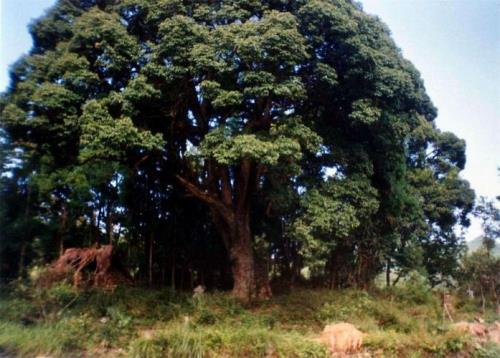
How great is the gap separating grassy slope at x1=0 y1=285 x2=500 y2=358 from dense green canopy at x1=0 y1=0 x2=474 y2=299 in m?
1.29

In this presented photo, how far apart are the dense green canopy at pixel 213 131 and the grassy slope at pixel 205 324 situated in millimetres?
1293

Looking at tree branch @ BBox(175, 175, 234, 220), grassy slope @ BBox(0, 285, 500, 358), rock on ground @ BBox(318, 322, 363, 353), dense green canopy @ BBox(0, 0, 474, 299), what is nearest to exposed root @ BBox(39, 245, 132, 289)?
grassy slope @ BBox(0, 285, 500, 358)

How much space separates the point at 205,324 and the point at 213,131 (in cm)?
415

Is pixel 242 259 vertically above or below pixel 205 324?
above

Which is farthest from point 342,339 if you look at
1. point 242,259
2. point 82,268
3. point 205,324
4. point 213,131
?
point 82,268

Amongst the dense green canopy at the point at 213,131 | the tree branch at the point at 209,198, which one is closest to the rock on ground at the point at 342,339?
the dense green canopy at the point at 213,131

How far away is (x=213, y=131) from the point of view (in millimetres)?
8648

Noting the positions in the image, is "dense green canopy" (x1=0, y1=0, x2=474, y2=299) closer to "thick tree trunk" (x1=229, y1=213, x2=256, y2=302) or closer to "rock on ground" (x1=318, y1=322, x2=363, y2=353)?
"thick tree trunk" (x1=229, y1=213, x2=256, y2=302)

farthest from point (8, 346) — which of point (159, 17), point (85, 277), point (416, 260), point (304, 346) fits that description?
point (416, 260)

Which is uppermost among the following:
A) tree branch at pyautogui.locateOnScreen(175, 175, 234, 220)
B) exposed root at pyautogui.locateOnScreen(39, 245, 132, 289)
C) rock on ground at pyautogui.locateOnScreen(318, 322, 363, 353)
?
tree branch at pyautogui.locateOnScreen(175, 175, 234, 220)

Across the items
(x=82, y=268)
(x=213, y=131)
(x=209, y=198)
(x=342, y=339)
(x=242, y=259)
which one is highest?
(x=213, y=131)

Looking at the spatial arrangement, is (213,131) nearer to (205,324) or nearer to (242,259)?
(242,259)

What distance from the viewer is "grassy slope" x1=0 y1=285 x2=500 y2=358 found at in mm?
6836

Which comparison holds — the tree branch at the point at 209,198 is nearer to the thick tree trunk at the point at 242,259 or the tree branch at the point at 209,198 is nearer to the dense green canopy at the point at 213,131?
the dense green canopy at the point at 213,131
